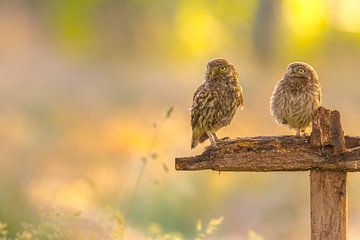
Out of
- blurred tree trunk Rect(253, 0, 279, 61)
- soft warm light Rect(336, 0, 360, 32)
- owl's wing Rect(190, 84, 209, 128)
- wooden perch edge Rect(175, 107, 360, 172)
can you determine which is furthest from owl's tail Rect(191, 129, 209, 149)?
soft warm light Rect(336, 0, 360, 32)

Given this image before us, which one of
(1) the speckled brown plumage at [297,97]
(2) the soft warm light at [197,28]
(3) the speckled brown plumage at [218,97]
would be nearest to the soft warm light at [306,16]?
(2) the soft warm light at [197,28]

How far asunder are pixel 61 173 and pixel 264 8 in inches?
351

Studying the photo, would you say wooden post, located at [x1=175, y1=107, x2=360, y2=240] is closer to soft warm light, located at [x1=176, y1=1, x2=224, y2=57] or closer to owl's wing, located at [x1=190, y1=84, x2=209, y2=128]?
owl's wing, located at [x1=190, y1=84, x2=209, y2=128]

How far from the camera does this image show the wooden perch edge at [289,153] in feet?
14.3

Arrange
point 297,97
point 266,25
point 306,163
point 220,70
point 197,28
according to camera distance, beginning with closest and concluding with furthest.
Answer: point 306,163 < point 220,70 < point 297,97 < point 266,25 < point 197,28

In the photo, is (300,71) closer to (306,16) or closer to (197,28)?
(306,16)

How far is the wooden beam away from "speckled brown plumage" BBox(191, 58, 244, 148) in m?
0.61

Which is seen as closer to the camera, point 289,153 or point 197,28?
point 289,153

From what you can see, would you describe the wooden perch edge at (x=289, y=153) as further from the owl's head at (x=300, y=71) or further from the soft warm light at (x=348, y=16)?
the soft warm light at (x=348, y=16)

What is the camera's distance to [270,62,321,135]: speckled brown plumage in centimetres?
514

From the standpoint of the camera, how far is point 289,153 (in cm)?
441

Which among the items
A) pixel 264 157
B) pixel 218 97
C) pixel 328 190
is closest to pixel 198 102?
pixel 218 97

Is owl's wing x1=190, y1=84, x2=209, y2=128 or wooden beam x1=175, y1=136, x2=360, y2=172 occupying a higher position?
owl's wing x1=190, y1=84, x2=209, y2=128

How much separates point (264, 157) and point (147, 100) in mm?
8443
